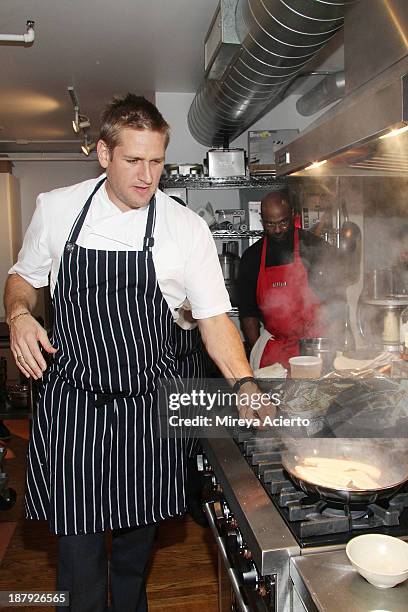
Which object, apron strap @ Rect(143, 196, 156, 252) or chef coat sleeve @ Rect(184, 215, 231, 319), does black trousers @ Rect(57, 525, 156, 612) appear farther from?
apron strap @ Rect(143, 196, 156, 252)

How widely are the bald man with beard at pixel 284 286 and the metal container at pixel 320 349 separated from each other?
2.13 ft

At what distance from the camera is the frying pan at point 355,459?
3.59 feet

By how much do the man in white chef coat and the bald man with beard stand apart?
51.7 inches

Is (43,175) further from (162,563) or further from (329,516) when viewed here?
(329,516)

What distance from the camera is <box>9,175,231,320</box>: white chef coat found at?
1.64 m

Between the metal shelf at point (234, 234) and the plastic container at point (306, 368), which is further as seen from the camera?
the metal shelf at point (234, 234)

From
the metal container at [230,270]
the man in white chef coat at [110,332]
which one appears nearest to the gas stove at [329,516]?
the man in white chef coat at [110,332]

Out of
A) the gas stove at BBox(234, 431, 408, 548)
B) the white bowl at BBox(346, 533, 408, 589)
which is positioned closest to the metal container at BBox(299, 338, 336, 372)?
the gas stove at BBox(234, 431, 408, 548)

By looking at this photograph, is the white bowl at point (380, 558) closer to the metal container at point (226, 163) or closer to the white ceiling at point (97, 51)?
the white ceiling at point (97, 51)

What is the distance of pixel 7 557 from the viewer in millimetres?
2711

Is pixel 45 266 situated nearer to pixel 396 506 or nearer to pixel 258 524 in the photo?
pixel 258 524

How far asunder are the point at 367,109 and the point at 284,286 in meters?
2.04

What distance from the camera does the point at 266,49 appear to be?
79.4 inches

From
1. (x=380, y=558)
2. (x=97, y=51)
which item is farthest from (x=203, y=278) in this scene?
(x=97, y=51)
